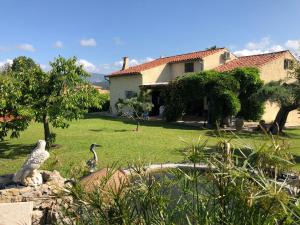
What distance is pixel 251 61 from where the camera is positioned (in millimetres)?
29719

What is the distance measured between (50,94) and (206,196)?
42.4 feet

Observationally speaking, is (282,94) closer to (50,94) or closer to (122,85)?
(50,94)

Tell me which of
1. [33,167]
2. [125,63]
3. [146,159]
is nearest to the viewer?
[33,167]

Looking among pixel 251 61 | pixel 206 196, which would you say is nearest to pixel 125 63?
pixel 251 61

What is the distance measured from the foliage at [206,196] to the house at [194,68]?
85.2 ft

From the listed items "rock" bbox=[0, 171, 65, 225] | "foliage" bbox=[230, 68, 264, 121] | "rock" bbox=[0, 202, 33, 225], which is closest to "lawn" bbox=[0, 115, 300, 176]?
"rock" bbox=[0, 171, 65, 225]

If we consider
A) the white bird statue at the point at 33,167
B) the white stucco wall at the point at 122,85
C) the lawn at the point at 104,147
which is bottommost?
the lawn at the point at 104,147

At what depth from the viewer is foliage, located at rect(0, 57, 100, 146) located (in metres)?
13.9

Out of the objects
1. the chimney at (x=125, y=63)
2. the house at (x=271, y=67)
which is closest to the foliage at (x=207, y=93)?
the house at (x=271, y=67)

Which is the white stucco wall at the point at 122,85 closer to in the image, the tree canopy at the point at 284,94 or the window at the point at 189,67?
the window at the point at 189,67

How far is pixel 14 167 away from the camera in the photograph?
12031 mm

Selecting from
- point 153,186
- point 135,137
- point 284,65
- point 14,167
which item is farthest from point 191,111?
point 153,186

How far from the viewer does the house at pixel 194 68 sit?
28.3 meters

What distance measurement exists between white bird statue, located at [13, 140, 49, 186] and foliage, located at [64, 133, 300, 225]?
4.46 metres
